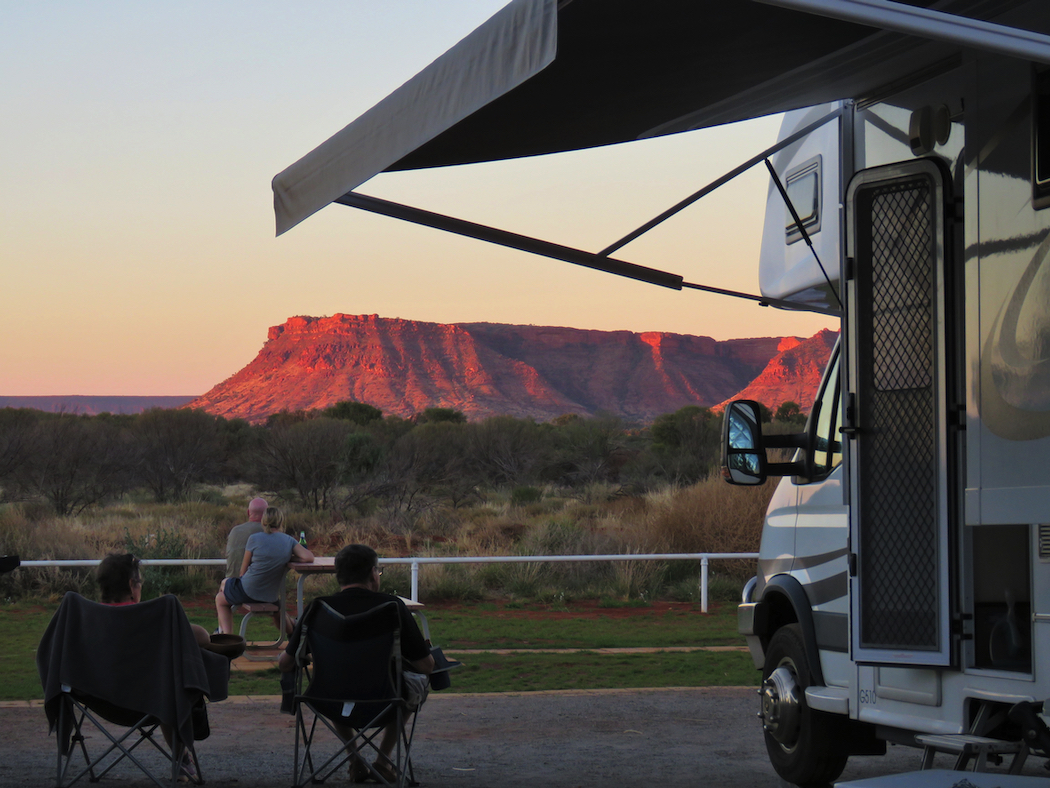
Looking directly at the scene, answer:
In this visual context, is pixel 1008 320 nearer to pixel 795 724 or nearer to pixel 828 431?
pixel 828 431

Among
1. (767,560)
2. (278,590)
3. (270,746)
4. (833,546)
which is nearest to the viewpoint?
(833,546)

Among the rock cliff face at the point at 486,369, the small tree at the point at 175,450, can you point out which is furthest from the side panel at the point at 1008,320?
the rock cliff face at the point at 486,369

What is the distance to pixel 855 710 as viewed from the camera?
4805mm

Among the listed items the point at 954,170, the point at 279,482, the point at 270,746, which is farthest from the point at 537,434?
the point at 954,170

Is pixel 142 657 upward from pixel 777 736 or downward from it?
upward

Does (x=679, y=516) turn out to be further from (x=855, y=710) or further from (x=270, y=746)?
(x=855, y=710)

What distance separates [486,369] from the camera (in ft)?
344

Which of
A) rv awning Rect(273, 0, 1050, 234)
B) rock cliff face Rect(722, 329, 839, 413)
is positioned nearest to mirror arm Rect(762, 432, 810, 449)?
rv awning Rect(273, 0, 1050, 234)

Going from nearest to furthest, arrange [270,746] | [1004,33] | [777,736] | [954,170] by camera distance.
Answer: [1004,33] < [954,170] < [777,736] < [270,746]

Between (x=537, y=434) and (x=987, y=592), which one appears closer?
(x=987, y=592)

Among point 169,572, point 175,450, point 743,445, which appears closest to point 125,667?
point 743,445

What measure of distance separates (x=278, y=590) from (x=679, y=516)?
9.00 meters

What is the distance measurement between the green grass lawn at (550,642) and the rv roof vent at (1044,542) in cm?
552

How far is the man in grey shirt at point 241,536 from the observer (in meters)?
10.0
